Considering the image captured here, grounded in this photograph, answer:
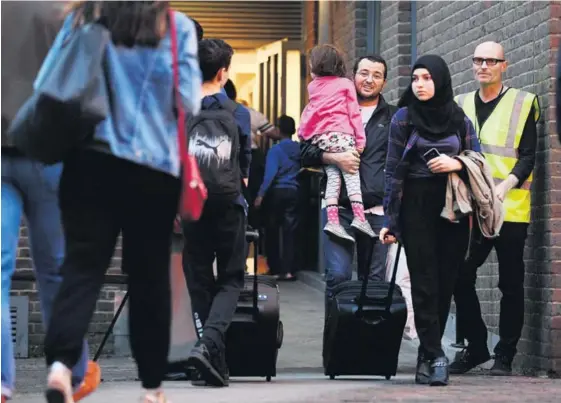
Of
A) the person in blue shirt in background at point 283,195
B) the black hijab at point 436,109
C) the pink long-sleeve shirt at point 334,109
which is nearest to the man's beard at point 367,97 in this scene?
the pink long-sleeve shirt at point 334,109

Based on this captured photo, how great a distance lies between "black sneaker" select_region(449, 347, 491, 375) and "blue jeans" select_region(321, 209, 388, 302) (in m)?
0.73

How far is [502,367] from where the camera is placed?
908 cm

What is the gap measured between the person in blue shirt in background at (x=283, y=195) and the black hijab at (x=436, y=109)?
7606 mm

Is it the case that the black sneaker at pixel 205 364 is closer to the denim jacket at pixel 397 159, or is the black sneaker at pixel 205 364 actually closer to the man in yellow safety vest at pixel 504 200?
the denim jacket at pixel 397 159

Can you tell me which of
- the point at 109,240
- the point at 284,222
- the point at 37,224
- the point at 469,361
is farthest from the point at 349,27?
the point at 109,240

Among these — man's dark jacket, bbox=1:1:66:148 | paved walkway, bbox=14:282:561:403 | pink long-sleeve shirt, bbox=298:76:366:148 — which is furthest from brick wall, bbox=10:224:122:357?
man's dark jacket, bbox=1:1:66:148

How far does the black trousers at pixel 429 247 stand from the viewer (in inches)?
316

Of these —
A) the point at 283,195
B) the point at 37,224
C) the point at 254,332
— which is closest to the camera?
the point at 37,224

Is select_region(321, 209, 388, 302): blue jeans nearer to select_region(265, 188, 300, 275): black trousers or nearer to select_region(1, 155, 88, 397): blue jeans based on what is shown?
select_region(1, 155, 88, 397): blue jeans

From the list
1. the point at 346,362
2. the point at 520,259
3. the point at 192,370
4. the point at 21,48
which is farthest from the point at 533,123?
the point at 21,48

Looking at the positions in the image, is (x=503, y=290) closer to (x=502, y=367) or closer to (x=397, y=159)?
(x=502, y=367)

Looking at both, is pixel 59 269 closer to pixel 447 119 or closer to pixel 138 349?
pixel 138 349

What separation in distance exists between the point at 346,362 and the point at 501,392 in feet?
3.69

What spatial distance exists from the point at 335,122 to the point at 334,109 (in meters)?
0.10
